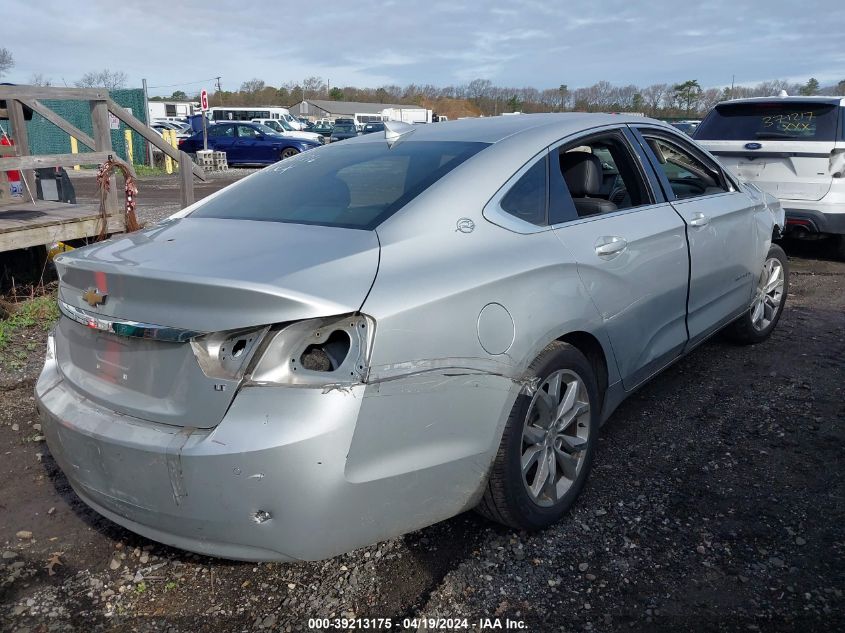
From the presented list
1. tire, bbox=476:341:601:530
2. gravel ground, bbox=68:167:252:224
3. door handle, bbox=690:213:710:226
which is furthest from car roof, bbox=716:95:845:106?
gravel ground, bbox=68:167:252:224

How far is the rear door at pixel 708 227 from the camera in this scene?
3.84 metres

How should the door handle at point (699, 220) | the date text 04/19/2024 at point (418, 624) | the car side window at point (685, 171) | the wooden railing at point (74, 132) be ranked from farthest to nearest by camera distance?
the wooden railing at point (74, 132) → the car side window at point (685, 171) → the door handle at point (699, 220) → the date text 04/19/2024 at point (418, 624)

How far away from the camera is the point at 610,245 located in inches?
122

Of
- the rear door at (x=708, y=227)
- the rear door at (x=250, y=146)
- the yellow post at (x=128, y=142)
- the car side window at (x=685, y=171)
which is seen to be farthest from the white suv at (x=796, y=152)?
the yellow post at (x=128, y=142)

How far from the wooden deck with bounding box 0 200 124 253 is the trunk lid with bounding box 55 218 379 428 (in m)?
4.05

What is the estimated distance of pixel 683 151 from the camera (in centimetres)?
427

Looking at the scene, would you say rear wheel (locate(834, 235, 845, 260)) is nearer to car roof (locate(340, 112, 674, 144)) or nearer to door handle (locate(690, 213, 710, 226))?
door handle (locate(690, 213, 710, 226))

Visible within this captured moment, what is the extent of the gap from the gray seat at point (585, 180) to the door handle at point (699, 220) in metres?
0.60

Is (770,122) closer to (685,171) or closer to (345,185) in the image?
(685,171)

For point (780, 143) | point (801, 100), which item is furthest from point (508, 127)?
point (801, 100)

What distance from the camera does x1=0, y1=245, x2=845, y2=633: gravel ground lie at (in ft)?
7.89

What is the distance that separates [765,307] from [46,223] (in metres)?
5.91

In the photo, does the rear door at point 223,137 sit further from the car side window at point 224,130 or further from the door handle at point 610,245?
the door handle at point 610,245

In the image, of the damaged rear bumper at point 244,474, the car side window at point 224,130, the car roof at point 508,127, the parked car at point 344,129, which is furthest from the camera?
the parked car at point 344,129
